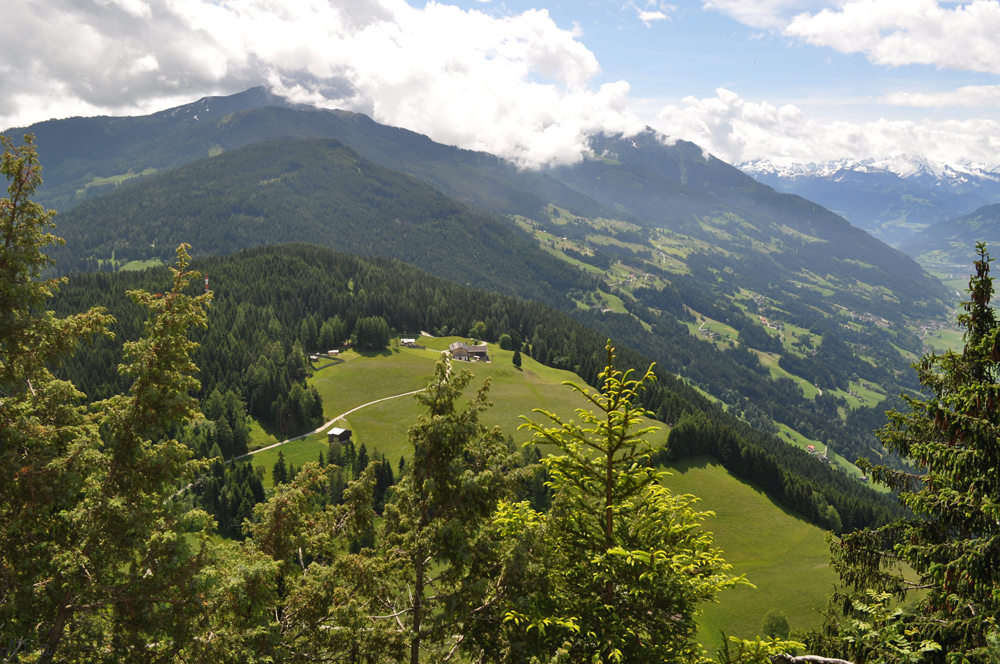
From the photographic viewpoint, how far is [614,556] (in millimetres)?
16031

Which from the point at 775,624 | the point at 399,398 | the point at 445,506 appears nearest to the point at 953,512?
the point at 445,506

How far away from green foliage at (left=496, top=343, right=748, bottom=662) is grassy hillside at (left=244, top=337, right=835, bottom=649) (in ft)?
107

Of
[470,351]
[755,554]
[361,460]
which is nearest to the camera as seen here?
[755,554]

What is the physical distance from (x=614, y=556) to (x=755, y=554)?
8679cm

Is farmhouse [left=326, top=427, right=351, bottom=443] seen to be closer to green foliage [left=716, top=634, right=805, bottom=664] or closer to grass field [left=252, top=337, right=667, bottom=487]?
grass field [left=252, top=337, right=667, bottom=487]

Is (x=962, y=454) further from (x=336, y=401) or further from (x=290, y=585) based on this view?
(x=336, y=401)

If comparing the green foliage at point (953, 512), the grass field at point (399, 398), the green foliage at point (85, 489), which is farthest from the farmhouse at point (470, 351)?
the green foliage at point (953, 512)

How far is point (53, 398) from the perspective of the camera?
53.1 ft

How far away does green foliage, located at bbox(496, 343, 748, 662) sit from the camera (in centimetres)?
1520

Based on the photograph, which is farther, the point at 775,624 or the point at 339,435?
the point at 339,435

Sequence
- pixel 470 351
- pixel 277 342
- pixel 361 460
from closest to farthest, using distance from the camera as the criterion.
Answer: pixel 361 460, pixel 277 342, pixel 470 351

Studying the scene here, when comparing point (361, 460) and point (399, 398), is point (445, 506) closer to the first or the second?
point (361, 460)

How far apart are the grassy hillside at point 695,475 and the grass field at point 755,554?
0.16 meters

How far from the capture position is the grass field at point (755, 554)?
69.6 meters
